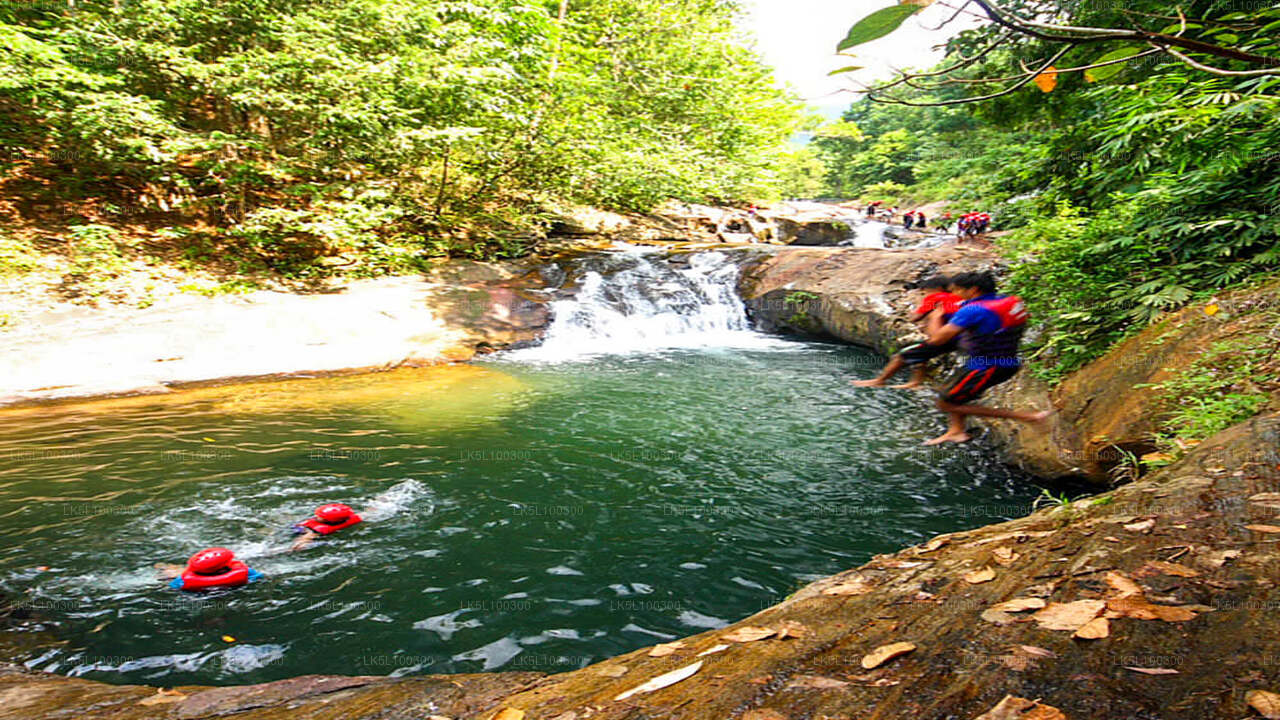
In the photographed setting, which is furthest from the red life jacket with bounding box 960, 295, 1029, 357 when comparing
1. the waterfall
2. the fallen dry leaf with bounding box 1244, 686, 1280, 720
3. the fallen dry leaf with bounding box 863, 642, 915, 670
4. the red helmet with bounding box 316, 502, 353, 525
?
the waterfall

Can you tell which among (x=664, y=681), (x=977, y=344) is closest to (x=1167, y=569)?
(x=664, y=681)

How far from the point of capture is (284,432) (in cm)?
752

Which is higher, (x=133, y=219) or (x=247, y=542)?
(x=133, y=219)

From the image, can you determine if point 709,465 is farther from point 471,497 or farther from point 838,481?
point 471,497

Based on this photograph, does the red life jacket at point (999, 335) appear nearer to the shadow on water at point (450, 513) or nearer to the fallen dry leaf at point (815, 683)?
the shadow on water at point (450, 513)

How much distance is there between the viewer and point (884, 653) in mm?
2064

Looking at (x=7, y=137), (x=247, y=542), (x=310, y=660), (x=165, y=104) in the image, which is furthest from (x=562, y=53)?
(x=310, y=660)

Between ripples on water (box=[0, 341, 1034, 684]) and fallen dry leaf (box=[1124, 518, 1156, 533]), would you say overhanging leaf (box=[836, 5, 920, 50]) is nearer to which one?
fallen dry leaf (box=[1124, 518, 1156, 533])

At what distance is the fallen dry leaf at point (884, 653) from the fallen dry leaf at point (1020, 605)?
1.44 feet

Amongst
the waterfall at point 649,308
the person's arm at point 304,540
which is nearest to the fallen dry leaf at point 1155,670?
the person's arm at point 304,540

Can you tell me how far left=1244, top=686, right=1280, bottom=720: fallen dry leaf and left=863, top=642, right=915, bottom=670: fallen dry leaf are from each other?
0.81 metres

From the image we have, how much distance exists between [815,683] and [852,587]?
4.44 ft

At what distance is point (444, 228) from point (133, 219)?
247 inches

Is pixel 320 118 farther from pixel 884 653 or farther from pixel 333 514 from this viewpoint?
pixel 884 653
